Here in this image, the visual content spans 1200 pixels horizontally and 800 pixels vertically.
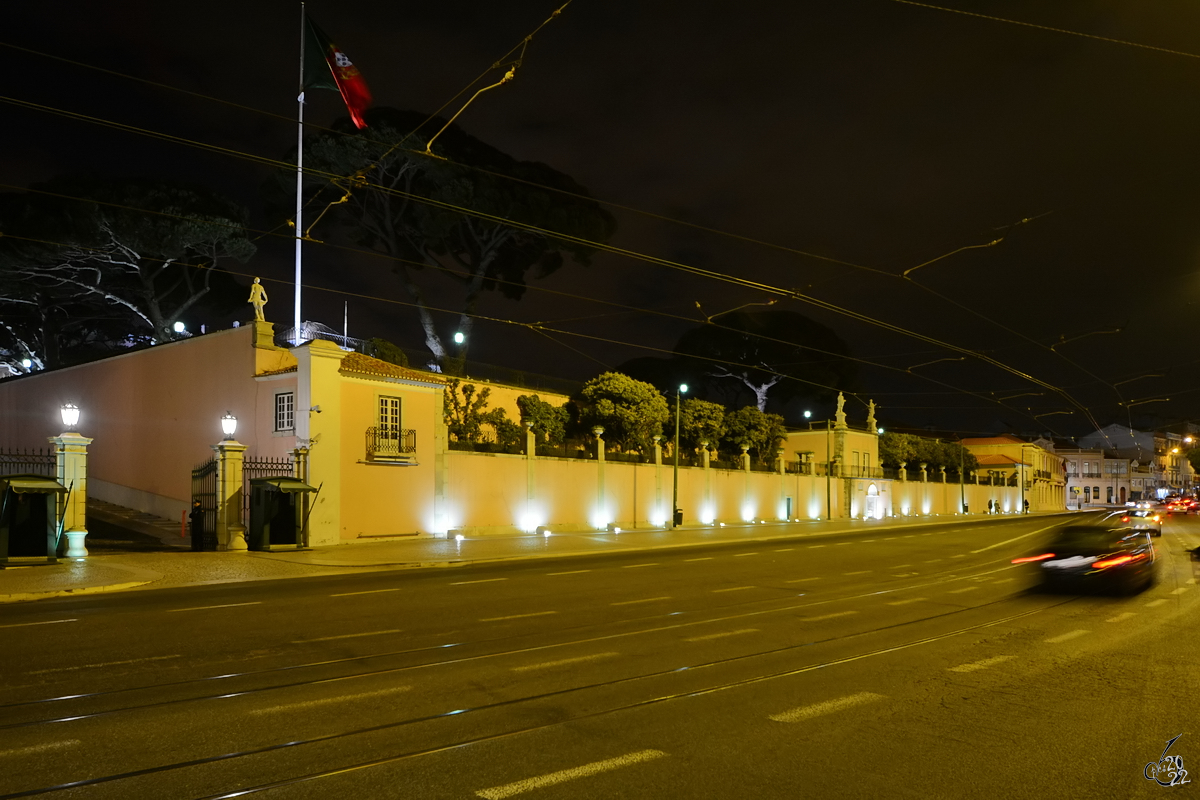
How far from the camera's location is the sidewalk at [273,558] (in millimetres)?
16266

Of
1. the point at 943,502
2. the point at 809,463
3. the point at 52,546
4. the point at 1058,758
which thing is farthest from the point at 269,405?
the point at 943,502

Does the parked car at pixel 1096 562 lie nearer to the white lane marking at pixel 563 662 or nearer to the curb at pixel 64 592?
the white lane marking at pixel 563 662

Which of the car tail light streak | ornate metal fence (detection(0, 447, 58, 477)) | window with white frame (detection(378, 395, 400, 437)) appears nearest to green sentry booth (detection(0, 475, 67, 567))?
ornate metal fence (detection(0, 447, 58, 477))

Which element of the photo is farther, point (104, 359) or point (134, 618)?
point (104, 359)

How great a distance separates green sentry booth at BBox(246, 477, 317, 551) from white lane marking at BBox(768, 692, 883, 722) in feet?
63.4

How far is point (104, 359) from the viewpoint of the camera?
34.6 metres

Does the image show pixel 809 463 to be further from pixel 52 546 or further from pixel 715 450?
pixel 52 546

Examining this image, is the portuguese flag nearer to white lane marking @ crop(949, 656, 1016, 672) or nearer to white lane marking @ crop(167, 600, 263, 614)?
white lane marking @ crop(167, 600, 263, 614)

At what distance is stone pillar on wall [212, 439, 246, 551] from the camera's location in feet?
77.0

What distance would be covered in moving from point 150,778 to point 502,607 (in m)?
8.11

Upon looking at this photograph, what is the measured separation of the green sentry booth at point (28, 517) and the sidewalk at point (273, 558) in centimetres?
40

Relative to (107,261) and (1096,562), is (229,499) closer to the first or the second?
(1096,562)

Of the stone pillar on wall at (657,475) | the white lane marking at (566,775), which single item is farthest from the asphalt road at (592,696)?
the stone pillar on wall at (657,475)

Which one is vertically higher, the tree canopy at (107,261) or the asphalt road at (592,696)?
the tree canopy at (107,261)
